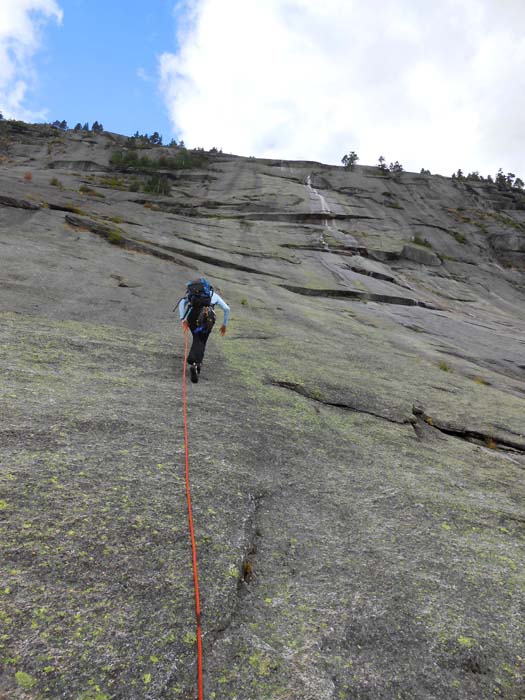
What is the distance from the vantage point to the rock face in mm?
3117

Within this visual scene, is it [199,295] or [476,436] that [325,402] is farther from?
[199,295]

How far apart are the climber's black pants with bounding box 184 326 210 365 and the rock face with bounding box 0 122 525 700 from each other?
583mm

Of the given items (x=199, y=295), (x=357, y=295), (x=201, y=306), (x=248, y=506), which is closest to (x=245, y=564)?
(x=248, y=506)

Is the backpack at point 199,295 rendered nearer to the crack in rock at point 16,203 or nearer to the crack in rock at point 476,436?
the crack in rock at point 476,436

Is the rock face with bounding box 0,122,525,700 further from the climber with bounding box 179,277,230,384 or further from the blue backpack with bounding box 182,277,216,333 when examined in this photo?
the blue backpack with bounding box 182,277,216,333

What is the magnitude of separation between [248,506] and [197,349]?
4.57 metres

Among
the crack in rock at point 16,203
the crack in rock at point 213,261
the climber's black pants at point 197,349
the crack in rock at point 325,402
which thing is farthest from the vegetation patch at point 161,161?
the crack in rock at point 325,402

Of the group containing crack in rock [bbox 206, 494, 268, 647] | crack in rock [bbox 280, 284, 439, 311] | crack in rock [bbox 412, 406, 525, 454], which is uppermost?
crack in rock [bbox 280, 284, 439, 311]

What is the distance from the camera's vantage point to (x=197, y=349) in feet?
29.4

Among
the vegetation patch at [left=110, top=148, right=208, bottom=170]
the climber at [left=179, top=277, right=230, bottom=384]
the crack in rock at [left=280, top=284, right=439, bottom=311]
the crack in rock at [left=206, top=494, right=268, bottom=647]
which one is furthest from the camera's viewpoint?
the vegetation patch at [left=110, top=148, right=208, bottom=170]

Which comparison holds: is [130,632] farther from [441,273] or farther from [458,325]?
[441,273]

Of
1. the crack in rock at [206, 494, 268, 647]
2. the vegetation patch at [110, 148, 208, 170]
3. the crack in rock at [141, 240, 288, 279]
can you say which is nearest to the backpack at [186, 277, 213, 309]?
the crack in rock at [206, 494, 268, 647]

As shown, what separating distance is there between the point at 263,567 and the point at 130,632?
139cm

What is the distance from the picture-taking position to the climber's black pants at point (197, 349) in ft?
29.1
